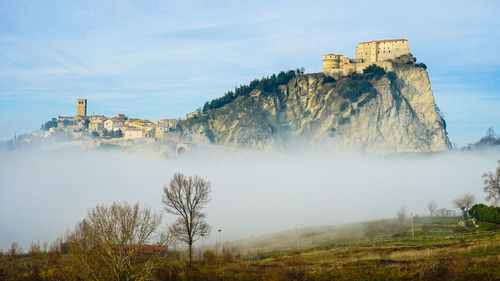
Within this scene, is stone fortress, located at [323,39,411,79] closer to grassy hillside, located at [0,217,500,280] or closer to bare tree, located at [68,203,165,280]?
grassy hillside, located at [0,217,500,280]

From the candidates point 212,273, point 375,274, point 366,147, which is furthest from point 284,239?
point 366,147

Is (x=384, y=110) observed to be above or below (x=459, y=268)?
above

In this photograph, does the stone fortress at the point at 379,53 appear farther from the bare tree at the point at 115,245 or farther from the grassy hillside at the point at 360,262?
the bare tree at the point at 115,245

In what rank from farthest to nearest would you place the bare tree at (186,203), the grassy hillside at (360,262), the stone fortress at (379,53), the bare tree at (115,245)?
the stone fortress at (379,53)
the bare tree at (186,203)
the grassy hillside at (360,262)
the bare tree at (115,245)

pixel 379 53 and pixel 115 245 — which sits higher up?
pixel 379 53

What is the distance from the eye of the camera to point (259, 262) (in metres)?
54.2

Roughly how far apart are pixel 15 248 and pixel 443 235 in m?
58.6

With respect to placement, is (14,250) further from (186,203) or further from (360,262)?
(360,262)

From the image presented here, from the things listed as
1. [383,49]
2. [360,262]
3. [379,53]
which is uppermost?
[383,49]

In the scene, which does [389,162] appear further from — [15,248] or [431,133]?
[15,248]

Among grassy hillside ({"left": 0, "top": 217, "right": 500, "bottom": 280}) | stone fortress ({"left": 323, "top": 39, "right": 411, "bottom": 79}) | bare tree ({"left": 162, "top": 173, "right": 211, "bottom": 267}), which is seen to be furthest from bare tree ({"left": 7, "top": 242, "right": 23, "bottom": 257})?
stone fortress ({"left": 323, "top": 39, "right": 411, "bottom": 79})

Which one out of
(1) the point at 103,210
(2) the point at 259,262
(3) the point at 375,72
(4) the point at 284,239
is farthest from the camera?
(3) the point at 375,72

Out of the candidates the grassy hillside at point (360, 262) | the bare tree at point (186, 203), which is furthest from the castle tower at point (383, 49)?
the bare tree at point (186, 203)

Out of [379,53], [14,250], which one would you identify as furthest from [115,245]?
[379,53]
